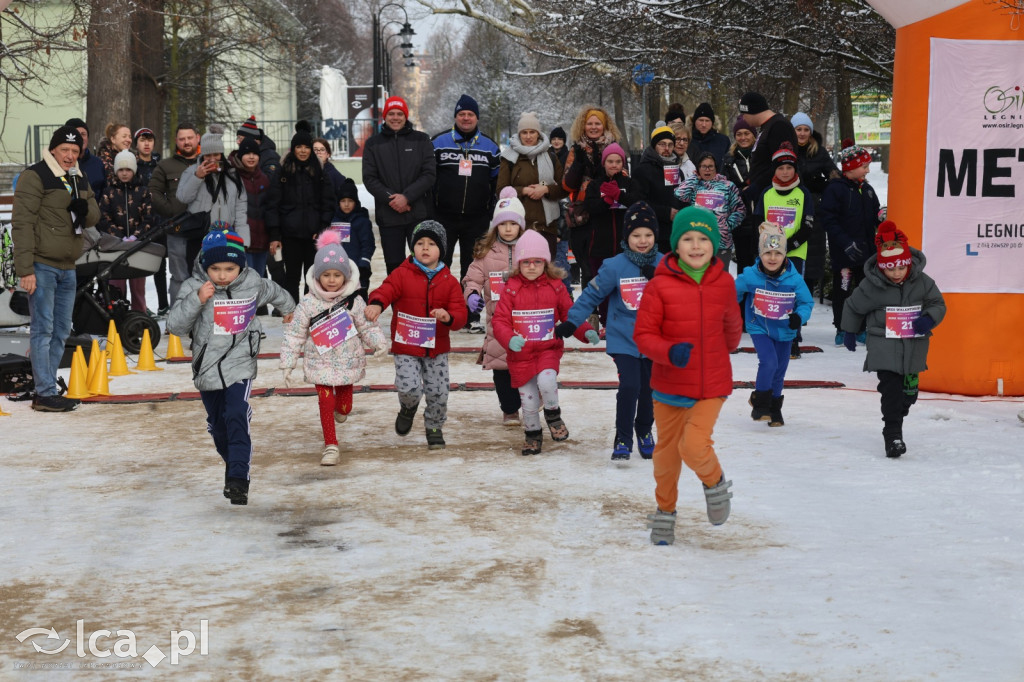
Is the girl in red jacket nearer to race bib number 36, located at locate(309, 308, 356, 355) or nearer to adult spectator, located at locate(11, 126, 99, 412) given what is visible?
race bib number 36, located at locate(309, 308, 356, 355)

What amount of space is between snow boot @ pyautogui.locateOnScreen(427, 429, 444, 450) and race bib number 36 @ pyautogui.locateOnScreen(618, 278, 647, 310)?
1.54 metres

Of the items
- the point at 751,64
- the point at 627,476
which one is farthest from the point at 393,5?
the point at 627,476

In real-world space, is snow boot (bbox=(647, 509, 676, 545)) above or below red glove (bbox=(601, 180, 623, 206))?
below

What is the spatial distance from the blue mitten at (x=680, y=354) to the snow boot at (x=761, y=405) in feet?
10.3

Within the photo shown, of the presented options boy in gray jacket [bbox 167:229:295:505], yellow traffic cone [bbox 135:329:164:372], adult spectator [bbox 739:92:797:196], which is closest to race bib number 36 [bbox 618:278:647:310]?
boy in gray jacket [bbox 167:229:295:505]

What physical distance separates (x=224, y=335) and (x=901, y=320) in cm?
406

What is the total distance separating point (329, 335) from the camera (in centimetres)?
795

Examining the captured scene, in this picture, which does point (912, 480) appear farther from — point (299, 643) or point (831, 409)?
point (299, 643)

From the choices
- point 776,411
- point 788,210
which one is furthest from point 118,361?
point 788,210

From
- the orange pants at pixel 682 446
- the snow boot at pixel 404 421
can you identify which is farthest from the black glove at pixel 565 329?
the snow boot at pixel 404 421

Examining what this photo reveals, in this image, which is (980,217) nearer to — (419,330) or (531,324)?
(531,324)

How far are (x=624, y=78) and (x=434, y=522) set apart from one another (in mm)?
20362

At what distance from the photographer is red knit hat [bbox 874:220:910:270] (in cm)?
794

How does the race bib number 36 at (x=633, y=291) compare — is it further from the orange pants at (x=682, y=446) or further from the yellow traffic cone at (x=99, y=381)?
the yellow traffic cone at (x=99, y=381)
